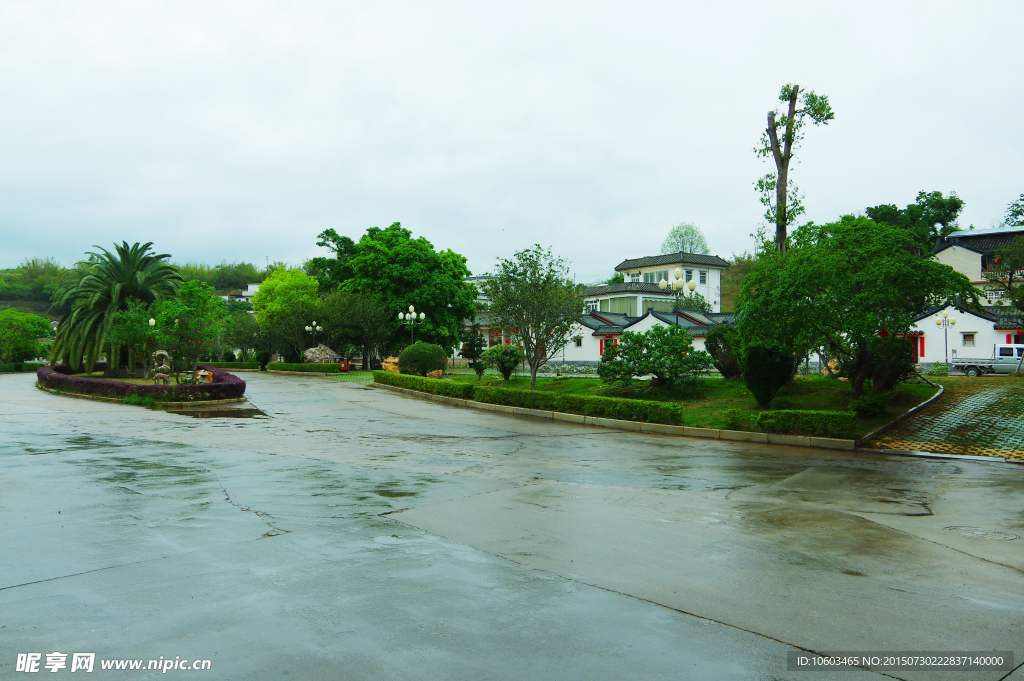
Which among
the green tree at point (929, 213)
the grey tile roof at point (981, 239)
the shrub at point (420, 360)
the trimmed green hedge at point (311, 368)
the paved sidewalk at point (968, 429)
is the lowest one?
the paved sidewalk at point (968, 429)

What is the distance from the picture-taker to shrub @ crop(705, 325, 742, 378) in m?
24.9

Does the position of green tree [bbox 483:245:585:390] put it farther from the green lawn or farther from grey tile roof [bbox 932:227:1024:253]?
grey tile roof [bbox 932:227:1024:253]

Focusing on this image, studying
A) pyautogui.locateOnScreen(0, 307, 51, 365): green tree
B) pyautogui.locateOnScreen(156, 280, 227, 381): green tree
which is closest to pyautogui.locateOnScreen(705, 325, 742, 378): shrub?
pyautogui.locateOnScreen(156, 280, 227, 381): green tree

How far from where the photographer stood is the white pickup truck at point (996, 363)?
110 feet

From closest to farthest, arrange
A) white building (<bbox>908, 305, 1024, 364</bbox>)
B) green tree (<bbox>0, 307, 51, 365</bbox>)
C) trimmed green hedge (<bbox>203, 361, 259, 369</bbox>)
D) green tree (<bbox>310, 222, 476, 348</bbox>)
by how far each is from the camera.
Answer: white building (<bbox>908, 305, 1024, 364</bbox>), green tree (<bbox>310, 222, 476, 348</bbox>), trimmed green hedge (<bbox>203, 361, 259, 369</bbox>), green tree (<bbox>0, 307, 51, 365</bbox>)

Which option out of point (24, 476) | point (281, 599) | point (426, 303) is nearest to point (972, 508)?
point (281, 599)

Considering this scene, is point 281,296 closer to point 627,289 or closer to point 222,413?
point 627,289

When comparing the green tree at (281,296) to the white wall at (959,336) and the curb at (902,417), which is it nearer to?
the white wall at (959,336)

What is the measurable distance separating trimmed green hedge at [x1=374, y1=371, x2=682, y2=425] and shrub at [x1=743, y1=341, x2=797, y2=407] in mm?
2772

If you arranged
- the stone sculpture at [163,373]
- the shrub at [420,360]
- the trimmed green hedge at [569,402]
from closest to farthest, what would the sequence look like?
the trimmed green hedge at [569,402] < the stone sculpture at [163,373] < the shrub at [420,360]

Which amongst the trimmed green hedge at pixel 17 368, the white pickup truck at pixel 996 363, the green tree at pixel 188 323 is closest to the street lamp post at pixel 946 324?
the white pickup truck at pixel 996 363

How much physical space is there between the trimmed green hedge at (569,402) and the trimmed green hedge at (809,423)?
2.64m

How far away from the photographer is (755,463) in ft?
41.5

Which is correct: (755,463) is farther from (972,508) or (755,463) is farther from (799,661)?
(799,661)
